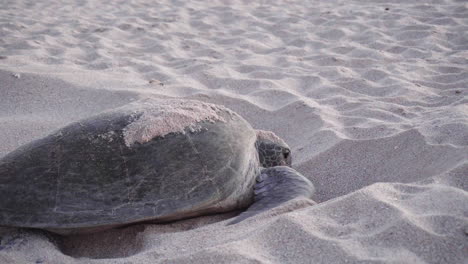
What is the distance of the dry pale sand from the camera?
1.49 meters

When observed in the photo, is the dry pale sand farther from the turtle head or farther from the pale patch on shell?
the pale patch on shell

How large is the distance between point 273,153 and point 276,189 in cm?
37

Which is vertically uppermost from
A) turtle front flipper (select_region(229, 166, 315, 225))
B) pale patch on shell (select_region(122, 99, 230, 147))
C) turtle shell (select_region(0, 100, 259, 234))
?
pale patch on shell (select_region(122, 99, 230, 147))

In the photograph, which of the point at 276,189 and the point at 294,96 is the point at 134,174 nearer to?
the point at 276,189

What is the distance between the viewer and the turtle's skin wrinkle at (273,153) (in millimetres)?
2543

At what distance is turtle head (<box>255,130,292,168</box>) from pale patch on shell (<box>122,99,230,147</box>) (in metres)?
0.40

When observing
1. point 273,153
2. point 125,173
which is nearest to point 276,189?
point 273,153

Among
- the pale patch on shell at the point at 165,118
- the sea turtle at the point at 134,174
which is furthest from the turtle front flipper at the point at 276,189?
the pale patch on shell at the point at 165,118

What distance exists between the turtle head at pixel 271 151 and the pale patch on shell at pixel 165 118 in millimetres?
399

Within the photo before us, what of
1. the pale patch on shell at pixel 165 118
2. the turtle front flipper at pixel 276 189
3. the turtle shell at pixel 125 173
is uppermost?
the pale patch on shell at pixel 165 118

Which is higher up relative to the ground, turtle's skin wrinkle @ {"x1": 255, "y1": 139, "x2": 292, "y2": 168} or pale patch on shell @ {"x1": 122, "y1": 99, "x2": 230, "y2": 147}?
pale patch on shell @ {"x1": 122, "y1": 99, "x2": 230, "y2": 147}

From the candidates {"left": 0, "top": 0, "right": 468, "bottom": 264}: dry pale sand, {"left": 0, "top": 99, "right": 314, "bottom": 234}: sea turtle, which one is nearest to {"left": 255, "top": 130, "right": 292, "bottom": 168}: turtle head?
{"left": 0, "top": 0, "right": 468, "bottom": 264}: dry pale sand

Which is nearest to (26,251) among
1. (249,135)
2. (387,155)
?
(249,135)

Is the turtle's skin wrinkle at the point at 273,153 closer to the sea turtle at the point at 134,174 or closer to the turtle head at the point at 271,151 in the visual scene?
the turtle head at the point at 271,151
